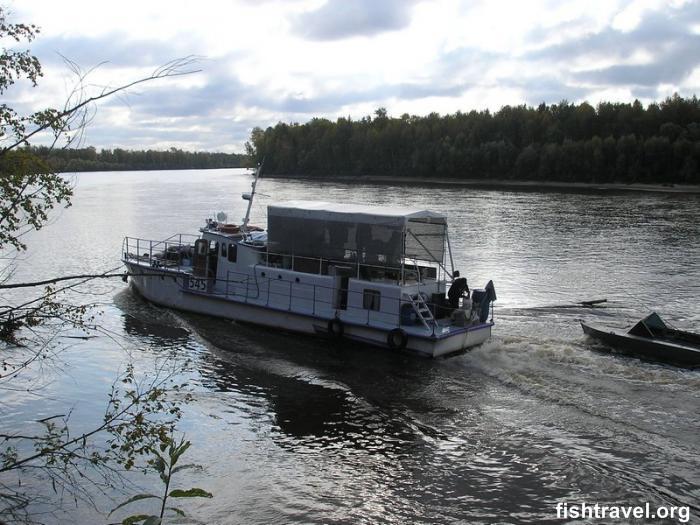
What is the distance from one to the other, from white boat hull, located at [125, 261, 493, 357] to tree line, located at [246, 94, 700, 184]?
286 feet

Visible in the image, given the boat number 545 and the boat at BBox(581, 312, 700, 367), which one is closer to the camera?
the boat at BBox(581, 312, 700, 367)

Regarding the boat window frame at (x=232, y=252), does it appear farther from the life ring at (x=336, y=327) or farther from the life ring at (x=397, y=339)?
the life ring at (x=397, y=339)

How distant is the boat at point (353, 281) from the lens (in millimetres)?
22422

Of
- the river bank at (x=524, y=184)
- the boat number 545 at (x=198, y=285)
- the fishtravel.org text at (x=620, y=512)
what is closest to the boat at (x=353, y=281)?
the boat number 545 at (x=198, y=285)

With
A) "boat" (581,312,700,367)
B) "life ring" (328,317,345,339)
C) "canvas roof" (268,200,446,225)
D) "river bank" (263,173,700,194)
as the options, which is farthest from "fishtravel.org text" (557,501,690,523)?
"river bank" (263,173,700,194)

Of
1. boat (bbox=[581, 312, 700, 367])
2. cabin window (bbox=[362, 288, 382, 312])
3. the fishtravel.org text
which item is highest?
cabin window (bbox=[362, 288, 382, 312])

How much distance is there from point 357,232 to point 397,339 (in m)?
3.87

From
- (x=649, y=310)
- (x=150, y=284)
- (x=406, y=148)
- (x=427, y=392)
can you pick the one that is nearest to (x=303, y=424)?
(x=427, y=392)

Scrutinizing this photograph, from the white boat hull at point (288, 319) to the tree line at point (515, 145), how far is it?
3429 inches

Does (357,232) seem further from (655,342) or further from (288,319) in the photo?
(655,342)

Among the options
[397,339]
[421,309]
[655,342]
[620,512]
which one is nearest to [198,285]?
[397,339]

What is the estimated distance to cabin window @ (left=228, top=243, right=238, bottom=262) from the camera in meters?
26.5

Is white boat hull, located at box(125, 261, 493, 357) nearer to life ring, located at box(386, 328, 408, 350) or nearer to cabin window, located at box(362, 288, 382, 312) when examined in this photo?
life ring, located at box(386, 328, 408, 350)

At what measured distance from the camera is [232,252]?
26641 millimetres
